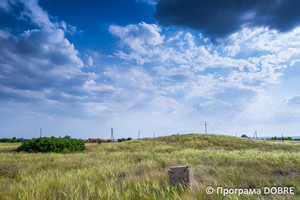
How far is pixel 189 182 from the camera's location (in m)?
3.73

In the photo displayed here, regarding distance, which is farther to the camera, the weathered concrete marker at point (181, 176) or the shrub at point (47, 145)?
the shrub at point (47, 145)

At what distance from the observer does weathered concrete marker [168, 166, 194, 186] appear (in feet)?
12.3

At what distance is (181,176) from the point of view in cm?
383

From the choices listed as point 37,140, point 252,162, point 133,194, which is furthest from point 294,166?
point 37,140

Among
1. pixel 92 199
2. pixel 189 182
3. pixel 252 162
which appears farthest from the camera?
pixel 252 162

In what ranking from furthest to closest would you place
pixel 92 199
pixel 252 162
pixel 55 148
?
pixel 55 148, pixel 252 162, pixel 92 199

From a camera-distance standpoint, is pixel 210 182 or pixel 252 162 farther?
pixel 252 162

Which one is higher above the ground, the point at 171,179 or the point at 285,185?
the point at 171,179

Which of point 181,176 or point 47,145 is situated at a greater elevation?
point 181,176

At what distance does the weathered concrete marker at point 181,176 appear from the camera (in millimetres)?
3750

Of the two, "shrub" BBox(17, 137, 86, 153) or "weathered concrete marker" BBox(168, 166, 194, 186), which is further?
"shrub" BBox(17, 137, 86, 153)

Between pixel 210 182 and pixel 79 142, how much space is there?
52.3 feet

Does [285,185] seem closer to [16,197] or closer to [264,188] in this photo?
[264,188]

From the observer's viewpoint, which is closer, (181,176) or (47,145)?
(181,176)
